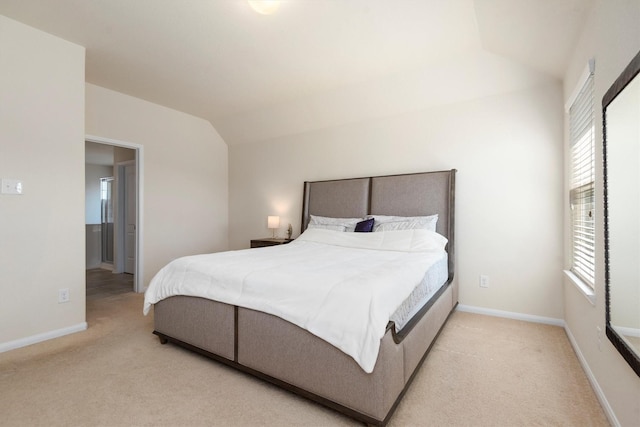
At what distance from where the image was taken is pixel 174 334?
2381mm

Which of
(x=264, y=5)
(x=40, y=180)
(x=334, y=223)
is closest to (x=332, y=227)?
(x=334, y=223)

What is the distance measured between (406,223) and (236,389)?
2.30 meters

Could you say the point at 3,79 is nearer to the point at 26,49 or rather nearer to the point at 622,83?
the point at 26,49

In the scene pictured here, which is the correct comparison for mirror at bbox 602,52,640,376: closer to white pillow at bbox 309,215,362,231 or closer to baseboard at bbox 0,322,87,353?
white pillow at bbox 309,215,362,231

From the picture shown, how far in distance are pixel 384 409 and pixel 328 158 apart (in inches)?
134

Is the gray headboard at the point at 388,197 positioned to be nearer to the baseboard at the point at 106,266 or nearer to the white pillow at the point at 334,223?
the white pillow at the point at 334,223

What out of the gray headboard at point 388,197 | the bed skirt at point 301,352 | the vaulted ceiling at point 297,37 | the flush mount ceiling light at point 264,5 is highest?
the vaulted ceiling at point 297,37

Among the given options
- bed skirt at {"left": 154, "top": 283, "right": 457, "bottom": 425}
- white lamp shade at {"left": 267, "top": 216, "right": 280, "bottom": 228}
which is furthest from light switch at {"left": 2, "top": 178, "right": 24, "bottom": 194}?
white lamp shade at {"left": 267, "top": 216, "right": 280, "bottom": 228}

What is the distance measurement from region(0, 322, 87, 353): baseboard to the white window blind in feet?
13.7

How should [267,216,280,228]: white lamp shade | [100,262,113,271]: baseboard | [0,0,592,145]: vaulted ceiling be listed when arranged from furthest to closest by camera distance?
[100,262,113,271]: baseboard
[267,216,280,228]: white lamp shade
[0,0,592,145]: vaulted ceiling

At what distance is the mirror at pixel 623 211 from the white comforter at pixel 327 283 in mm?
967

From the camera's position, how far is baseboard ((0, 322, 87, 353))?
7.98 ft

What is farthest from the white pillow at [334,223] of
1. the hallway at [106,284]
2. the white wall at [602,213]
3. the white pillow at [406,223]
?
the hallway at [106,284]

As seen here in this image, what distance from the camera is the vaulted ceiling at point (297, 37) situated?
2.23 m
